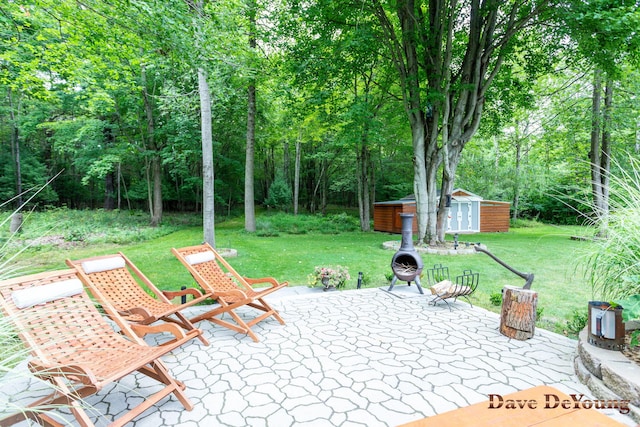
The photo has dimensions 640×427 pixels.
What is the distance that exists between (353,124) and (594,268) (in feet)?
32.2

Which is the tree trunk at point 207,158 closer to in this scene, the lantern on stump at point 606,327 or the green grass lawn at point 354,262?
the green grass lawn at point 354,262

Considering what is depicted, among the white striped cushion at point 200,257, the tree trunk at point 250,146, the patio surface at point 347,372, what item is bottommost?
the patio surface at point 347,372

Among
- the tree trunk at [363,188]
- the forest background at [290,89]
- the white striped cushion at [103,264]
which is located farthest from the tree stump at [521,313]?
the tree trunk at [363,188]

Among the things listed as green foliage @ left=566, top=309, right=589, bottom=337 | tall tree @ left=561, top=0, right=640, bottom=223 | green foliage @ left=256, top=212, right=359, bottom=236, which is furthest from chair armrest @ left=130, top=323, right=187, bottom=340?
green foliage @ left=256, top=212, right=359, bottom=236

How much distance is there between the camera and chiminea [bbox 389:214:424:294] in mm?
5438

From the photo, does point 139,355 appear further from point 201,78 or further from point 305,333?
point 201,78

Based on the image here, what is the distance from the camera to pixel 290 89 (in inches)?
433

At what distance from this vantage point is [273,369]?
304 centimetres

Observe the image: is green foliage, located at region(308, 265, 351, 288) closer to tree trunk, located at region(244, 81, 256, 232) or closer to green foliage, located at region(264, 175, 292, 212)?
tree trunk, located at region(244, 81, 256, 232)

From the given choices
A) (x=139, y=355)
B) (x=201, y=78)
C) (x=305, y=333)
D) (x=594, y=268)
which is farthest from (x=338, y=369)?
(x=201, y=78)

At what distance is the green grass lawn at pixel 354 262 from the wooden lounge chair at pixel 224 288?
194cm

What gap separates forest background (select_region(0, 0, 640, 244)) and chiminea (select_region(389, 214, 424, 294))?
7.04ft

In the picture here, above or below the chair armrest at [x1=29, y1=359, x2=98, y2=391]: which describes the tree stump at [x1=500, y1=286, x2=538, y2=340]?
below

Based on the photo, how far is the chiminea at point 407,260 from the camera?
5438mm
